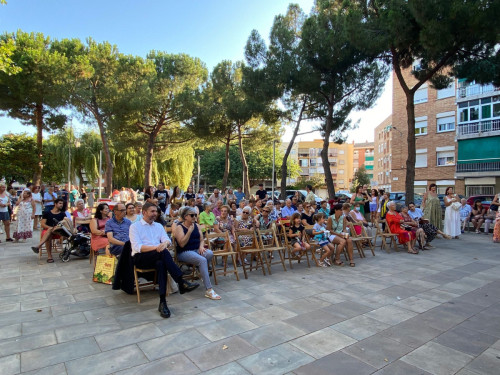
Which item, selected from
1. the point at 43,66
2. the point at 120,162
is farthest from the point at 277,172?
the point at 43,66

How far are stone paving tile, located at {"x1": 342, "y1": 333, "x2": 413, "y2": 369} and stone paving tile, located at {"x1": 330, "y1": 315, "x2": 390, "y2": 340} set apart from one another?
0.12 meters

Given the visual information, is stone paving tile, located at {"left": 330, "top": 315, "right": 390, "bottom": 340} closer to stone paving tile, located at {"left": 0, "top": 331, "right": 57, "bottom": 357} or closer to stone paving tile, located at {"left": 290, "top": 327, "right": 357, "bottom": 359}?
stone paving tile, located at {"left": 290, "top": 327, "right": 357, "bottom": 359}

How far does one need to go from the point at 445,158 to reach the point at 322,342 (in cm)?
3153

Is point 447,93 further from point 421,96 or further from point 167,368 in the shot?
point 167,368

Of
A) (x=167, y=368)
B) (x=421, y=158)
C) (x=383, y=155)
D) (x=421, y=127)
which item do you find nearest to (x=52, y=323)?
(x=167, y=368)

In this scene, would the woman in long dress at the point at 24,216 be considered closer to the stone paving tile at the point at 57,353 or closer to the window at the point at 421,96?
the stone paving tile at the point at 57,353

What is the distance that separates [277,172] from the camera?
4912 cm

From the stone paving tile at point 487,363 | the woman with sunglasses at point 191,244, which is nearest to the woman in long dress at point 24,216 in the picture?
the woman with sunglasses at point 191,244

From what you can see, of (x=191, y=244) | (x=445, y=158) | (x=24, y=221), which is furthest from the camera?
(x=445, y=158)

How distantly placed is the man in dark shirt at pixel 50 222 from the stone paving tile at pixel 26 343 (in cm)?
390

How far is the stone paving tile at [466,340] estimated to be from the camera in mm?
3186

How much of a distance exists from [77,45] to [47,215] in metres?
15.7

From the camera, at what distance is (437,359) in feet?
9.74

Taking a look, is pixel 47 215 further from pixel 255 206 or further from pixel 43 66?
pixel 43 66
